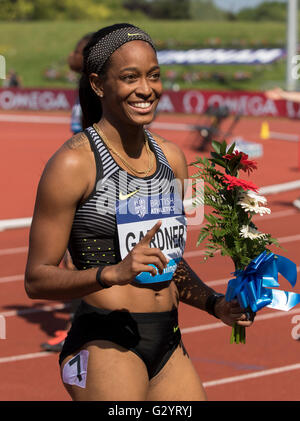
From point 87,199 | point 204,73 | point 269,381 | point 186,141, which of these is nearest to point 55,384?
point 269,381

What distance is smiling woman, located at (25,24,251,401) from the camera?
291cm

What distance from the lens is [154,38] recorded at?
61156mm

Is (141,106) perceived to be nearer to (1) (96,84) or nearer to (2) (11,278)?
(1) (96,84)

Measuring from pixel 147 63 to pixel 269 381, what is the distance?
139 inches

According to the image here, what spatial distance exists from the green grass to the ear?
148ft

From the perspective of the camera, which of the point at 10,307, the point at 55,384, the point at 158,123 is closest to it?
the point at 55,384

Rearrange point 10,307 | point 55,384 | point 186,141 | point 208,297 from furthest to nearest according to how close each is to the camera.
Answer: point 186,141, point 10,307, point 55,384, point 208,297

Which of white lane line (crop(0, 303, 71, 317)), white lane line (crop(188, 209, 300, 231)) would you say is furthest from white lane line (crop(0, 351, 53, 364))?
white lane line (crop(188, 209, 300, 231))

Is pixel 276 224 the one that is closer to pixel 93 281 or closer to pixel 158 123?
pixel 93 281

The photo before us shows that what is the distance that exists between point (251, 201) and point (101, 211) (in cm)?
60

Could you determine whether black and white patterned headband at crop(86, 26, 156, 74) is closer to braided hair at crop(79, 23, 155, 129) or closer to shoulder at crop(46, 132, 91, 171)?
braided hair at crop(79, 23, 155, 129)

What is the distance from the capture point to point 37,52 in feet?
192
